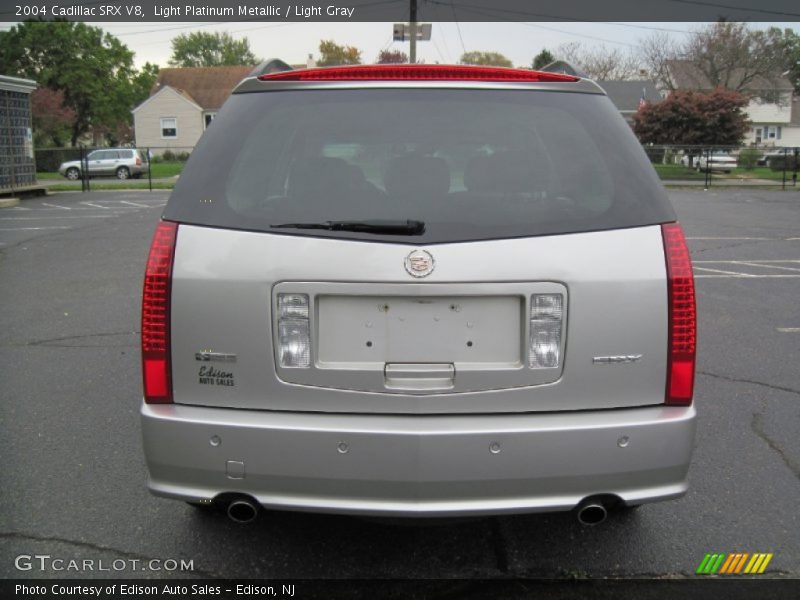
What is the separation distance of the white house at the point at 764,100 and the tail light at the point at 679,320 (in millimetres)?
57551

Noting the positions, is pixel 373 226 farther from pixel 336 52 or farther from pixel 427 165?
pixel 336 52

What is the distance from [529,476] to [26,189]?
23835 millimetres

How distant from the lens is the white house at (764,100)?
60.7 meters

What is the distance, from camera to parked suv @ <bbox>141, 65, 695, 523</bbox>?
2402mm

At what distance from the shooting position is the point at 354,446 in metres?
2.41

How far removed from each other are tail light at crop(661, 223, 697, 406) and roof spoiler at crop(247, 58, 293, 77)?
1602 millimetres

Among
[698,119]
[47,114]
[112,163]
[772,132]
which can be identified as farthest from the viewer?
[772,132]

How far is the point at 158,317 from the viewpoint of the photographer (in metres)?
2.52

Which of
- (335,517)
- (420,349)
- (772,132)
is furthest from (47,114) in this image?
(772,132)

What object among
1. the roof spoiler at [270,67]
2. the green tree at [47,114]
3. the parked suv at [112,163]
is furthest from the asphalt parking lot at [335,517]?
the green tree at [47,114]

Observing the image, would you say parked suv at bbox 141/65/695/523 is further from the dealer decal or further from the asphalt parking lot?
→ the asphalt parking lot

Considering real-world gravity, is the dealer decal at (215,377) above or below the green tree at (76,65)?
below

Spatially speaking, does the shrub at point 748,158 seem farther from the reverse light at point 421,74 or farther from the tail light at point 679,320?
the tail light at point 679,320

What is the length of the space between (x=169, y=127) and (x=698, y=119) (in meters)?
39.1
